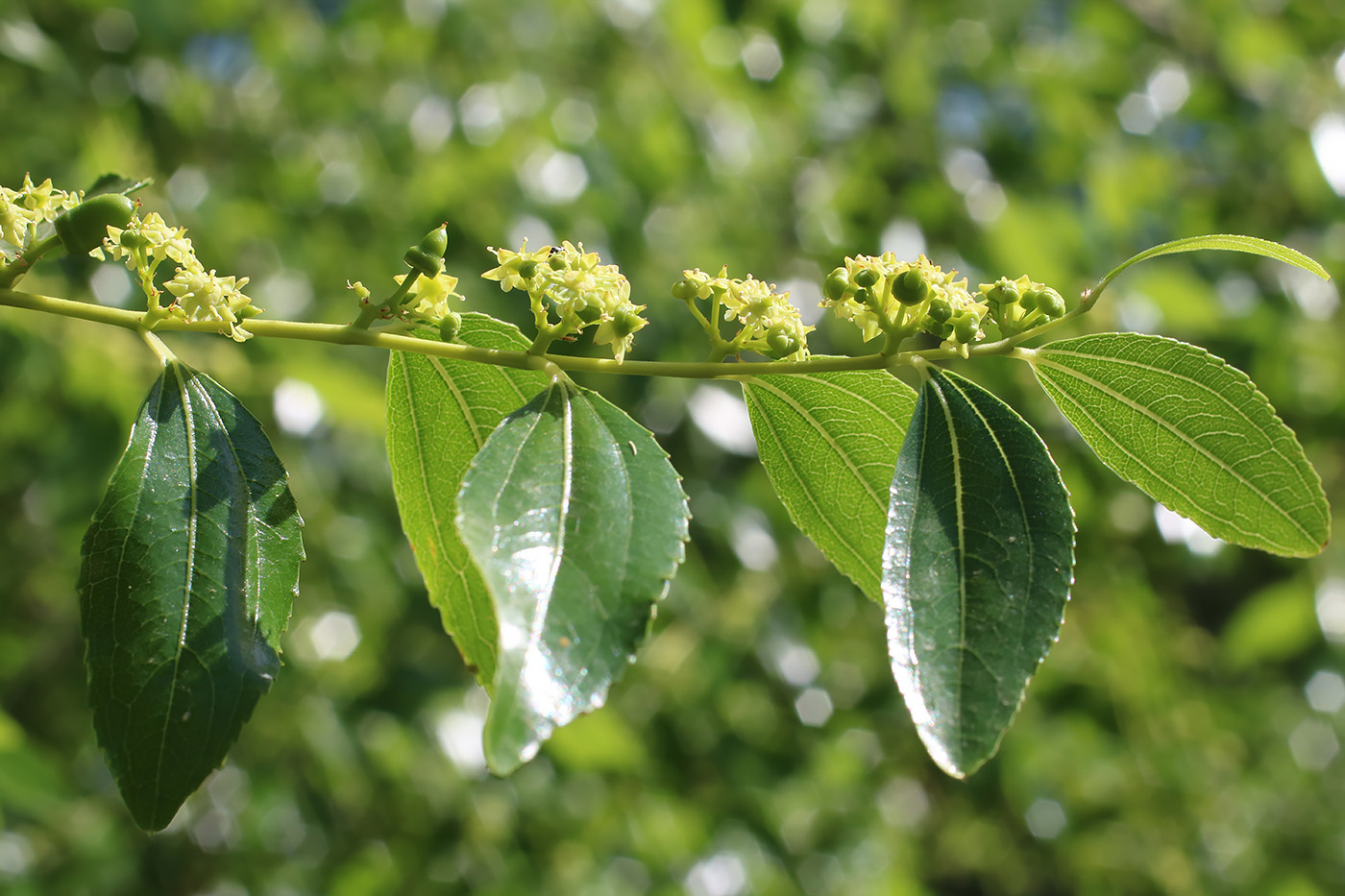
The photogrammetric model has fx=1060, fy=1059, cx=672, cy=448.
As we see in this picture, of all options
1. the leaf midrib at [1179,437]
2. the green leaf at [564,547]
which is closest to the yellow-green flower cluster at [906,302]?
the leaf midrib at [1179,437]

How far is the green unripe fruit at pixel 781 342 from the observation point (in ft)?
3.51

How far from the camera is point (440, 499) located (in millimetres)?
1135

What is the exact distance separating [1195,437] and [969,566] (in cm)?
28

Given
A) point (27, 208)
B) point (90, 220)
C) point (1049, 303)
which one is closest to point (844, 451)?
point (1049, 303)

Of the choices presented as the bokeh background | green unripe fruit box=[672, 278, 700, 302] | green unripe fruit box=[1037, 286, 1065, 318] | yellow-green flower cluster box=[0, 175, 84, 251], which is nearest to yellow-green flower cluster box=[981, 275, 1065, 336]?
green unripe fruit box=[1037, 286, 1065, 318]

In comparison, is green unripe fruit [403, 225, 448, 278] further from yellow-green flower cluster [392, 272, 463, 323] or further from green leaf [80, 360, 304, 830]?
green leaf [80, 360, 304, 830]

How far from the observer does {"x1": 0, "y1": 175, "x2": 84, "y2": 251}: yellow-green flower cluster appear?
1059 mm

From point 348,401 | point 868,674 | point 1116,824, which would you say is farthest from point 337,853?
point 1116,824

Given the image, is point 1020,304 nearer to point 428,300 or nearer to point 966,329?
point 966,329

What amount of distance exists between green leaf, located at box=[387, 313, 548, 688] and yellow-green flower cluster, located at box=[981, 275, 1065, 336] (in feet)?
1.57

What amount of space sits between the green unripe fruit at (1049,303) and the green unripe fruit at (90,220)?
890mm

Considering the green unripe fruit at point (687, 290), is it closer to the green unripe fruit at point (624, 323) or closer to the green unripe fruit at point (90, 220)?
the green unripe fruit at point (624, 323)

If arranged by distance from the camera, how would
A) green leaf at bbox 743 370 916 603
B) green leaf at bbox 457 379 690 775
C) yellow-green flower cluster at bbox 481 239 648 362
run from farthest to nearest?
1. green leaf at bbox 743 370 916 603
2. yellow-green flower cluster at bbox 481 239 648 362
3. green leaf at bbox 457 379 690 775

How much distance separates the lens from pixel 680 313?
3400 mm
